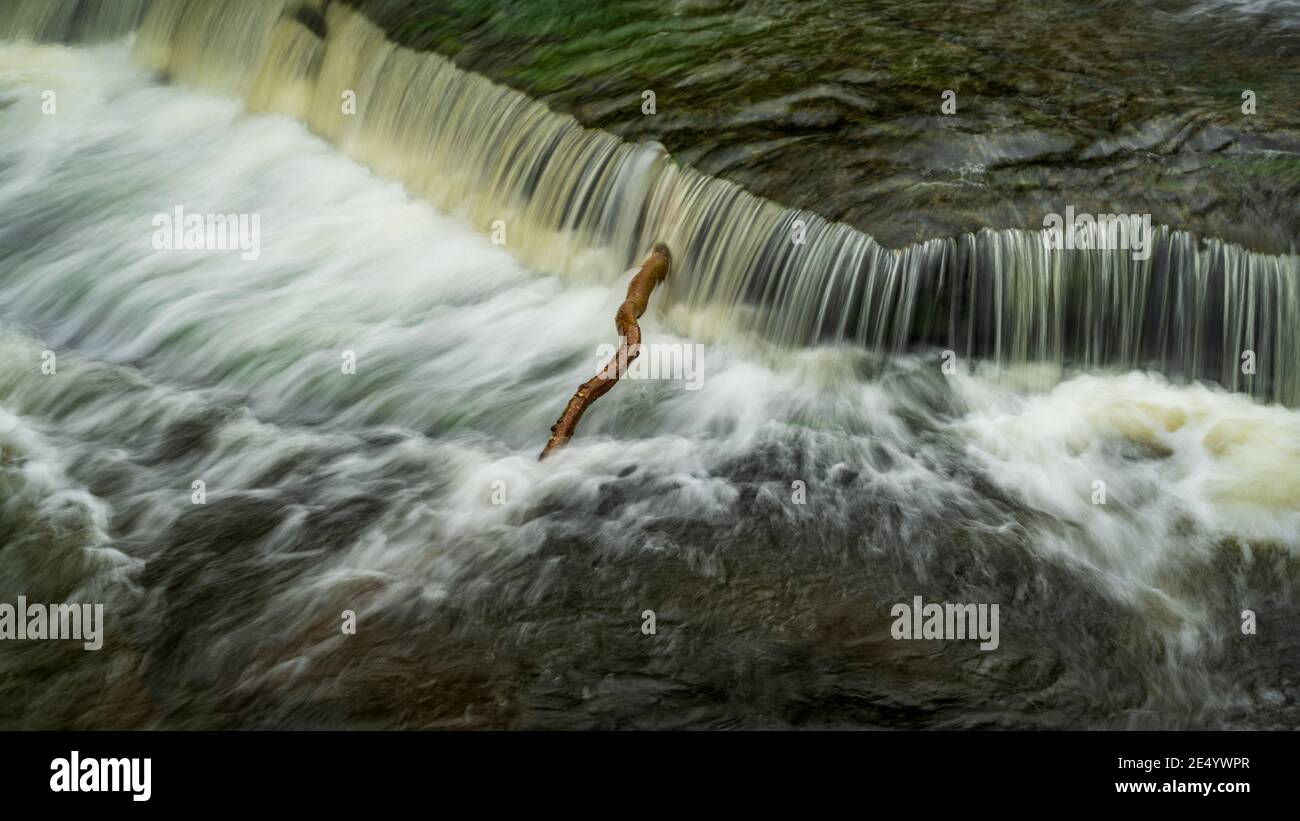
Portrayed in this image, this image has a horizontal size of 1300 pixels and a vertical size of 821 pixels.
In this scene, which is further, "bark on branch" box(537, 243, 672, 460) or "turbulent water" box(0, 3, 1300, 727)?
"bark on branch" box(537, 243, 672, 460)

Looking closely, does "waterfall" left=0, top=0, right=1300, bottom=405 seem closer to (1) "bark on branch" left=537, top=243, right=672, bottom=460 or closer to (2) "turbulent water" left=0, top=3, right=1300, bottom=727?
(2) "turbulent water" left=0, top=3, right=1300, bottom=727

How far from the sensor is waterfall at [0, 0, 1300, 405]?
767 cm

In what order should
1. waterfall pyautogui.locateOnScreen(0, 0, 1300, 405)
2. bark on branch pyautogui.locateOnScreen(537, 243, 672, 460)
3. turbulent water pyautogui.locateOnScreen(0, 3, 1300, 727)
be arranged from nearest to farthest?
turbulent water pyautogui.locateOnScreen(0, 3, 1300, 727) < bark on branch pyautogui.locateOnScreen(537, 243, 672, 460) < waterfall pyautogui.locateOnScreen(0, 0, 1300, 405)

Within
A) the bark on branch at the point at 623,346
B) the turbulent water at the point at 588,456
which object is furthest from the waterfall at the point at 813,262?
the bark on branch at the point at 623,346

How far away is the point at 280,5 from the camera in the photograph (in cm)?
1111

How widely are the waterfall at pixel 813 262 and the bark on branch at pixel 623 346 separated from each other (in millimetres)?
152

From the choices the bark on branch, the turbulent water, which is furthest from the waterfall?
the bark on branch

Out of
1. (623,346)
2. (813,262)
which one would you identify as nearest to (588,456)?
(623,346)

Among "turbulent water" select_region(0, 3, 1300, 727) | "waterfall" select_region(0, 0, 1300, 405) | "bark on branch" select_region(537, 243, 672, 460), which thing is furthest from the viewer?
"waterfall" select_region(0, 0, 1300, 405)

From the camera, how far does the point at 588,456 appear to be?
7.21m

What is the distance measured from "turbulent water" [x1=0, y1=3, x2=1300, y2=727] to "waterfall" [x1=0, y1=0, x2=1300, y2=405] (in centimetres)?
2

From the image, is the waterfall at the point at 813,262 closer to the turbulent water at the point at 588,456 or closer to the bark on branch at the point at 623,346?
the turbulent water at the point at 588,456

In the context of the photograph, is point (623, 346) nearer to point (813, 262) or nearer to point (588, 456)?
point (588, 456)

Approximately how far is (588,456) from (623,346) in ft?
2.14
